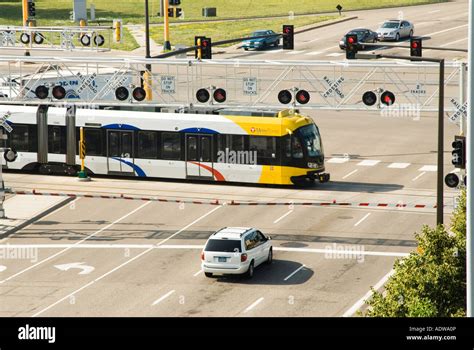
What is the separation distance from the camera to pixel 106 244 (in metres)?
35.9

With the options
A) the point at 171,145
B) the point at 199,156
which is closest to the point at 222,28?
the point at 171,145

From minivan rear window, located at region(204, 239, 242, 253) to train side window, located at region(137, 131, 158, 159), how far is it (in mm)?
17245

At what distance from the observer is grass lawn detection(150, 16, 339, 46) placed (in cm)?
9388

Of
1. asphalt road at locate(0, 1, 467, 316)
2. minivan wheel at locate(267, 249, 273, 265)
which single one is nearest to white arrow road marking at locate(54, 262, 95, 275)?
asphalt road at locate(0, 1, 467, 316)

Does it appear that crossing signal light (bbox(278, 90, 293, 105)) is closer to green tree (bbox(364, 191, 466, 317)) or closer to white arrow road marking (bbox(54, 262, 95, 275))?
white arrow road marking (bbox(54, 262, 95, 275))

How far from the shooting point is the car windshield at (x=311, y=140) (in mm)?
45625

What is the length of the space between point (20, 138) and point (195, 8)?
212ft

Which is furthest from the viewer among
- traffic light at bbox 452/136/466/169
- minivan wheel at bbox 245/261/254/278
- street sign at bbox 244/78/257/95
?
street sign at bbox 244/78/257/95

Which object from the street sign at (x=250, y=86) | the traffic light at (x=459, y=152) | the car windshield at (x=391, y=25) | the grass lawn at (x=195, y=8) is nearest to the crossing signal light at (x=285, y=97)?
the street sign at (x=250, y=86)

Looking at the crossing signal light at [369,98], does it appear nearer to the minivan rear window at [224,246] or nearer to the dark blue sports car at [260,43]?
the minivan rear window at [224,246]

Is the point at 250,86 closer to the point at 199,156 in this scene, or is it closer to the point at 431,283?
the point at 199,156
